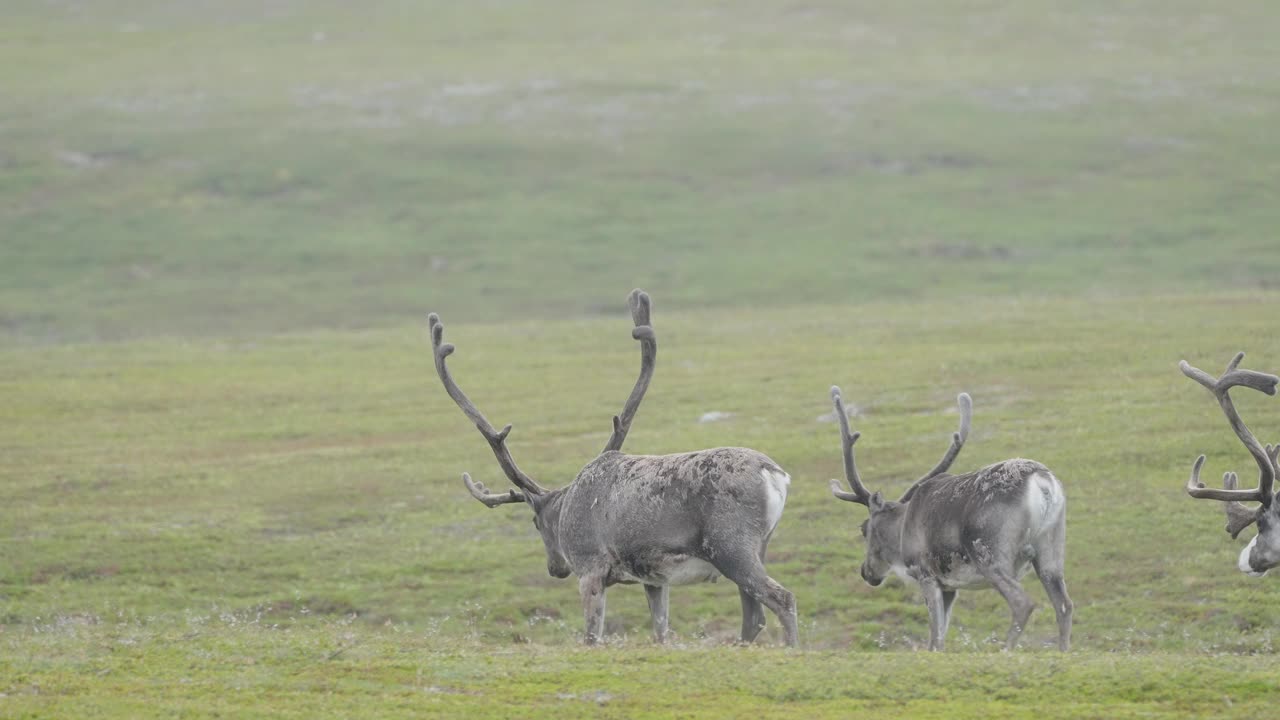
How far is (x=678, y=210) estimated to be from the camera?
297ft

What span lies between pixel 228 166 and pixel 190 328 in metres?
28.2

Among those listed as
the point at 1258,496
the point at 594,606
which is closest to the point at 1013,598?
the point at 1258,496

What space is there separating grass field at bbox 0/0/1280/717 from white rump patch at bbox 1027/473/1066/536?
150 centimetres

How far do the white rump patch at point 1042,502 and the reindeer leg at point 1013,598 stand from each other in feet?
1.90

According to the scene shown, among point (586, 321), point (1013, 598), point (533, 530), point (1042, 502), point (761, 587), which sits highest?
point (1042, 502)

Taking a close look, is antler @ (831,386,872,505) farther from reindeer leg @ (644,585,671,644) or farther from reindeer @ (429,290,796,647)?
reindeer leg @ (644,585,671,644)

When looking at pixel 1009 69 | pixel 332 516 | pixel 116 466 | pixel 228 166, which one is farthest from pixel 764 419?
pixel 1009 69

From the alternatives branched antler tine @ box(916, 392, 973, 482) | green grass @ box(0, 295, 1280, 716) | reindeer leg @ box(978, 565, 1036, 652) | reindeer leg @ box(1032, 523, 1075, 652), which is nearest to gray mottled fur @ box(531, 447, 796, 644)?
green grass @ box(0, 295, 1280, 716)

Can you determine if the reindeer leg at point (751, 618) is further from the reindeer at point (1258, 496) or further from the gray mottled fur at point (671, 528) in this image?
the reindeer at point (1258, 496)

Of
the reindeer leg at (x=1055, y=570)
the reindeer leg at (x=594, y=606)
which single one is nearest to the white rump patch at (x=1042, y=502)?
the reindeer leg at (x=1055, y=570)

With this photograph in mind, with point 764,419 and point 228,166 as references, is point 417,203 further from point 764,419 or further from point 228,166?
point 764,419

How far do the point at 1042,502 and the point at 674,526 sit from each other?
382 centimetres

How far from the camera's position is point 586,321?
2586 inches

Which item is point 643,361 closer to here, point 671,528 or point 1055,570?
point 671,528
